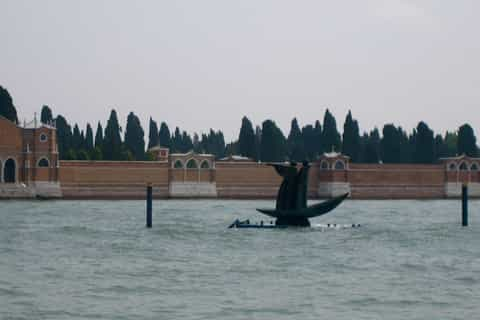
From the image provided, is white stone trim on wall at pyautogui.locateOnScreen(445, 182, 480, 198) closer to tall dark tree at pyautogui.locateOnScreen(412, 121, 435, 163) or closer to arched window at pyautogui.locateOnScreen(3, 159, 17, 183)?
tall dark tree at pyautogui.locateOnScreen(412, 121, 435, 163)

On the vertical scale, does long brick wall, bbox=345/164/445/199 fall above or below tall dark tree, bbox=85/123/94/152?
below

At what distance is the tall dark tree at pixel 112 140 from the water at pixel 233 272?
1211 inches

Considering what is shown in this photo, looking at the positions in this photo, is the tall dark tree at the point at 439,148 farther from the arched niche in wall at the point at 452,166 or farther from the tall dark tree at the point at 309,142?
the tall dark tree at the point at 309,142

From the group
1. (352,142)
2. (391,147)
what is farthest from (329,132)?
(391,147)

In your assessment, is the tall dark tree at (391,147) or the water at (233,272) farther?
the tall dark tree at (391,147)

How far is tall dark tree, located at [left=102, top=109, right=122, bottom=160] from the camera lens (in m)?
71.7

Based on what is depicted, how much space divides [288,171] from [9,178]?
35931 millimetres

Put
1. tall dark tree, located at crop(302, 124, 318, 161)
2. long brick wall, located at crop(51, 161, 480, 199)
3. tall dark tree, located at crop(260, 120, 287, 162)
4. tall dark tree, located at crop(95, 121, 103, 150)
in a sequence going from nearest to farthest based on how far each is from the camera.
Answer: long brick wall, located at crop(51, 161, 480, 199) < tall dark tree, located at crop(260, 120, 287, 162) < tall dark tree, located at crop(95, 121, 103, 150) < tall dark tree, located at crop(302, 124, 318, 161)

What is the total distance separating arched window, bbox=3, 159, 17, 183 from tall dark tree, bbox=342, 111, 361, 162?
22789mm

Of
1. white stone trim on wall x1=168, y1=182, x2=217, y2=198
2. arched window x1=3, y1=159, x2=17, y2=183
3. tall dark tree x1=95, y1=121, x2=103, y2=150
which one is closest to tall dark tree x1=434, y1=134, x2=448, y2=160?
white stone trim on wall x1=168, y1=182, x2=217, y2=198

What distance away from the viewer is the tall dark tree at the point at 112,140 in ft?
235

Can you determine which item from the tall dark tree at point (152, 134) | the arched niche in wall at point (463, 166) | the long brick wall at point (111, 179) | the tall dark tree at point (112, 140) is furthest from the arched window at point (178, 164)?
the arched niche in wall at point (463, 166)

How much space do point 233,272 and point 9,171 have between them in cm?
4333

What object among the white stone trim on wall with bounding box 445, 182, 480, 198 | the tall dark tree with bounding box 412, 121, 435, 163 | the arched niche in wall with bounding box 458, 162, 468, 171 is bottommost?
the white stone trim on wall with bounding box 445, 182, 480, 198
